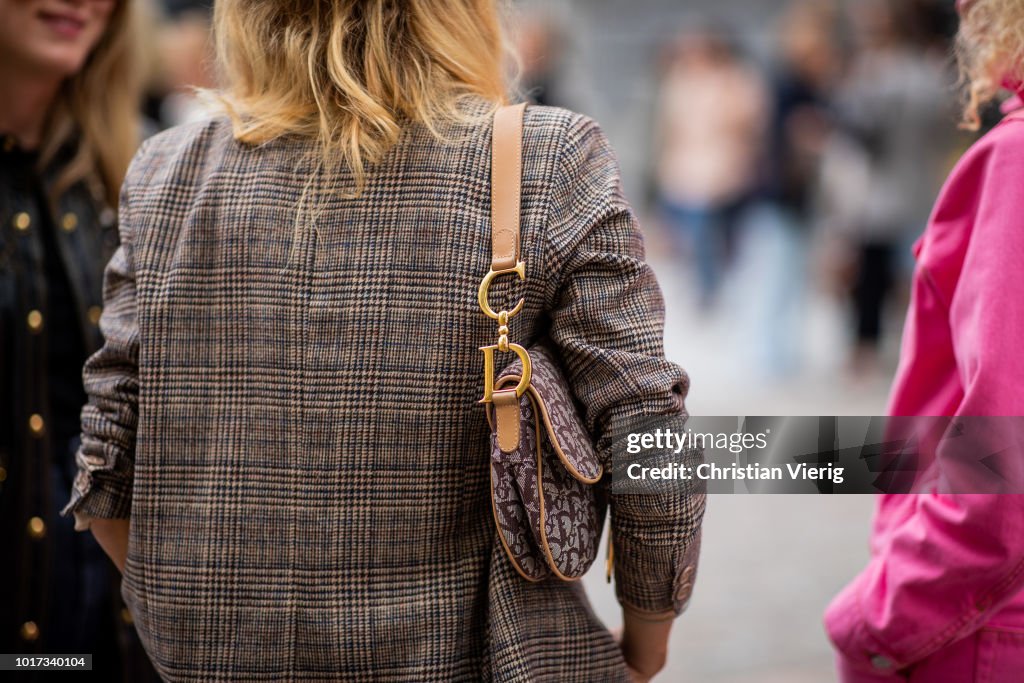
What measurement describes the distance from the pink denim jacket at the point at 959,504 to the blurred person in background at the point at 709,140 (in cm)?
758

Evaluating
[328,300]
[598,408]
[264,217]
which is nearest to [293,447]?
[328,300]


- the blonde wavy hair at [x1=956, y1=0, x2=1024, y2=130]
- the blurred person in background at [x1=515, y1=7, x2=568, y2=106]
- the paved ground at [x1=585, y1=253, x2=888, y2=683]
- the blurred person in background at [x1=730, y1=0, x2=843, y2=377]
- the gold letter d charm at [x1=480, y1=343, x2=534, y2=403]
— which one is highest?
the blonde wavy hair at [x1=956, y1=0, x2=1024, y2=130]

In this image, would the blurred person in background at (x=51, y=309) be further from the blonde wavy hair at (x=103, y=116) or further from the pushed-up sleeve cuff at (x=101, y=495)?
the pushed-up sleeve cuff at (x=101, y=495)

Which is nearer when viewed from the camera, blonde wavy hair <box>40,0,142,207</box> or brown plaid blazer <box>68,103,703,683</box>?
brown plaid blazer <box>68,103,703,683</box>

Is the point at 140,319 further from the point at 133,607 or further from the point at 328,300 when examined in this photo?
the point at 133,607

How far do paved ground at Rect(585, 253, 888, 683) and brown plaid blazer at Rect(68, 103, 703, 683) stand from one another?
2261mm

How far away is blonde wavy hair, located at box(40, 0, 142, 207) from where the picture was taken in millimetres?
2602

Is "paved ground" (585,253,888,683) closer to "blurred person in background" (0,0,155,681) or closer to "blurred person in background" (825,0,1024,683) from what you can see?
"blurred person in background" (825,0,1024,683)

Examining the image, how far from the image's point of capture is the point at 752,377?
26.4 feet

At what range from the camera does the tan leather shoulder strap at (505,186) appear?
65.2 inches

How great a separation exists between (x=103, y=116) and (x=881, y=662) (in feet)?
6.84

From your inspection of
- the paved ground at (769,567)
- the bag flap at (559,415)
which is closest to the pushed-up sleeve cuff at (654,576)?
the bag flap at (559,415)

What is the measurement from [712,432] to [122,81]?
1722mm

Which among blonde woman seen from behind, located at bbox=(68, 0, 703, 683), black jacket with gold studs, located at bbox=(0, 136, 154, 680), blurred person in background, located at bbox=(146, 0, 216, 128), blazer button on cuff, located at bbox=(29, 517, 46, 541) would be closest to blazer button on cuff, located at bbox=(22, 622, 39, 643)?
black jacket with gold studs, located at bbox=(0, 136, 154, 680)
